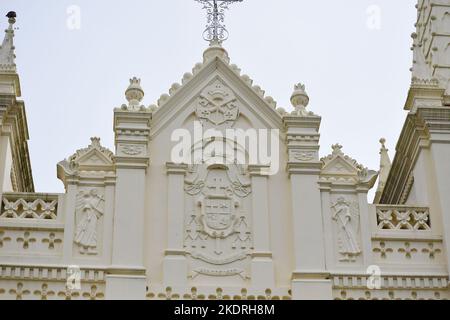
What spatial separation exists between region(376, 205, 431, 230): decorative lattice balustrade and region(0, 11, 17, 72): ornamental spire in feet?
26.1

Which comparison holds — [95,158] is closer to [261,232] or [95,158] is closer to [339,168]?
[261,232]

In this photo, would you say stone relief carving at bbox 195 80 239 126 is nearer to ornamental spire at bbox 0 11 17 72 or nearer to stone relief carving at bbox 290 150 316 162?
stone relief carving at bbox 290 150 316 162

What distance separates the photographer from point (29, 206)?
21500 millimetres

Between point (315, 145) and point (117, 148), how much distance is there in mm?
3941

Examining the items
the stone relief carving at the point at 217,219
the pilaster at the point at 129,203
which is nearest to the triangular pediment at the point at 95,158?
the pilaster at the point at 129,203

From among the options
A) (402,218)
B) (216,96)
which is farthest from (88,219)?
(402,218)

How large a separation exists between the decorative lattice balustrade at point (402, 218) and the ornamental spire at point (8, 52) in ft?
26.1

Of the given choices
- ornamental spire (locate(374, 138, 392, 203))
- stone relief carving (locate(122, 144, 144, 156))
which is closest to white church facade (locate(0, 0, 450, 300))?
stone relief carving (locate(122, 144, 144, 156))

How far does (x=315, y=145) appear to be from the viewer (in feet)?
73.0

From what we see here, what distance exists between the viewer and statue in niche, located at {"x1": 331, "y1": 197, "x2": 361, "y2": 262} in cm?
2130

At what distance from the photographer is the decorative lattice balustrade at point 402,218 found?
21.9 meters

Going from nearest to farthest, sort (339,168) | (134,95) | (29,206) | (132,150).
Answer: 1. (29,206)
2. (132,150)
3. (339,168)
4. (134,95)

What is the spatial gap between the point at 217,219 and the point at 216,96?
9.40 feet
